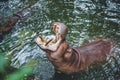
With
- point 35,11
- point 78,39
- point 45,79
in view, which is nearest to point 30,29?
point 35,11

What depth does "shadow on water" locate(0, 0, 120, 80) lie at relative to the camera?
483 cm

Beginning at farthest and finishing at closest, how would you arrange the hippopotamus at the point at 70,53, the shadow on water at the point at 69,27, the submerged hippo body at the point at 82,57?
the shadow on water at the point at 69,27 < the submerged hippo body at the point at 82,57 < the hippopotamus at the point at 70,53

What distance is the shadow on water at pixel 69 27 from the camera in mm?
4832

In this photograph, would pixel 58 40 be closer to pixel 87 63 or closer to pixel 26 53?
pixel 87 63

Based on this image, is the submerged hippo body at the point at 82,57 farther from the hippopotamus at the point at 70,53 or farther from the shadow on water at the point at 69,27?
the shadow on water at the point at 69,27

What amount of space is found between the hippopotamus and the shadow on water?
0.46 ft

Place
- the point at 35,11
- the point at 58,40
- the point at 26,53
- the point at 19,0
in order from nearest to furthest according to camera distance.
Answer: the point at 58,40 → the point at 26,53 → the point at 35,11 → the point at 19,0

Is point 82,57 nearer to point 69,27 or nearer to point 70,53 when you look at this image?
point 70,53

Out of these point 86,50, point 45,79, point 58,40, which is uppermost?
point 58,40

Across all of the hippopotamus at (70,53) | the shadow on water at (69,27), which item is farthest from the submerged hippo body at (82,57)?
the shadow on water at (69,27)

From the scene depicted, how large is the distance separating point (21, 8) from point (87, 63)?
314 centimetres

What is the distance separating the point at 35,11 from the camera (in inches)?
272

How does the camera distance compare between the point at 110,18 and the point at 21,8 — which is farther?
the point at 21,8

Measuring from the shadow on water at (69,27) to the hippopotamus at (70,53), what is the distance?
141mm
